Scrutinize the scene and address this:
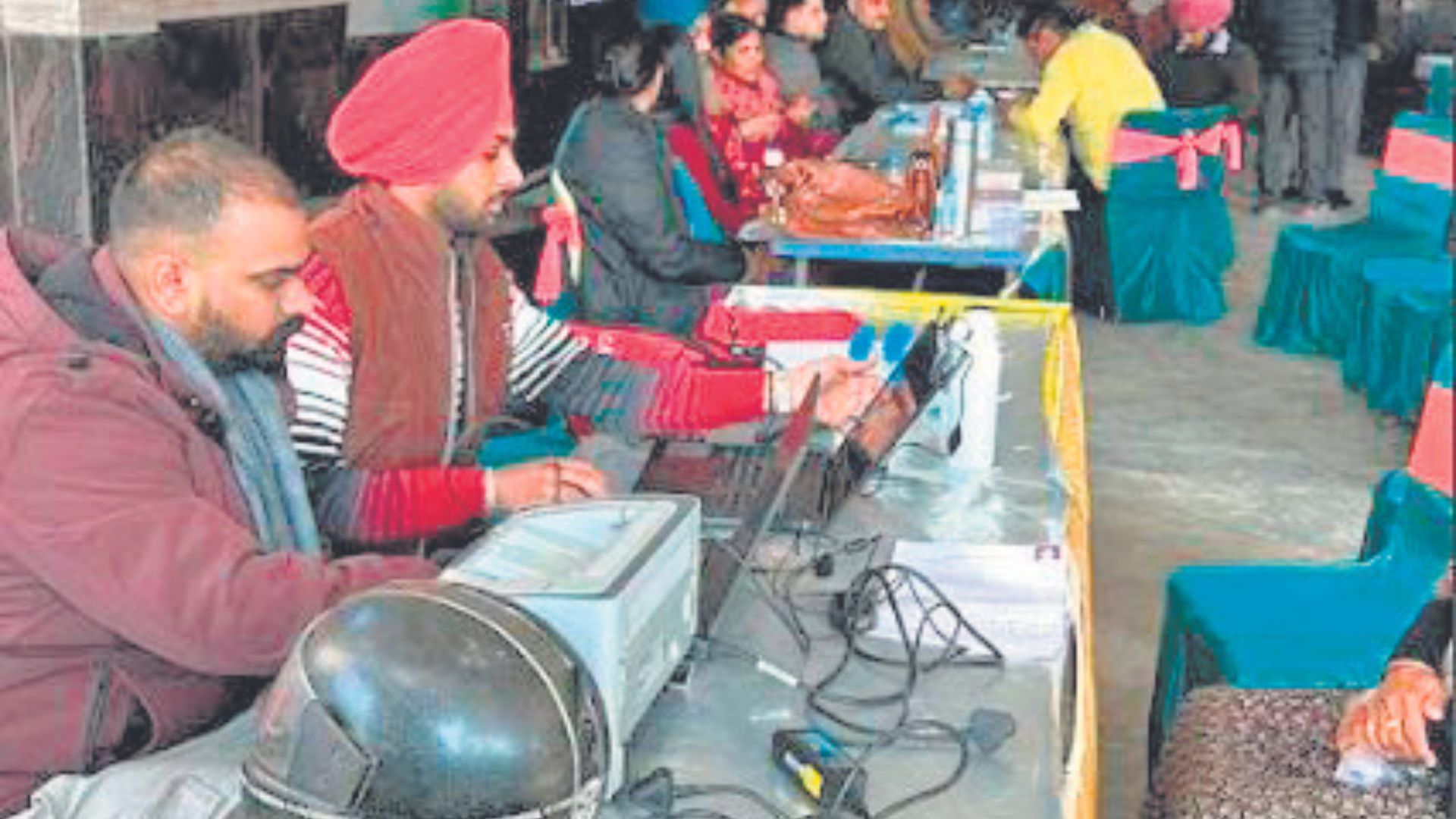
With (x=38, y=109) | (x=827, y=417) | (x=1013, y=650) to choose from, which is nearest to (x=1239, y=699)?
(x=1013, y=650)

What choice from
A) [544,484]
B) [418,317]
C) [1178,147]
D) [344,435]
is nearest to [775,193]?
[1178,147]

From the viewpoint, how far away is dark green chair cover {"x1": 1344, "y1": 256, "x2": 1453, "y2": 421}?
5.43m

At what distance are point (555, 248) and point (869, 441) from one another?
59.3 inches

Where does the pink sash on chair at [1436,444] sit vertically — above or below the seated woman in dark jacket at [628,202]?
above

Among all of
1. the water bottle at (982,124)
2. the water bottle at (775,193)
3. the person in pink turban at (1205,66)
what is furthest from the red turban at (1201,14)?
the water bottle at (775,193)

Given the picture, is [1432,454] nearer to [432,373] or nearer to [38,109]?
[432,373]

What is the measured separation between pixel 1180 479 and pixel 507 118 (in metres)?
3.04

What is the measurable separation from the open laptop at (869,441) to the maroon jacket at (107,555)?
74 centimetres

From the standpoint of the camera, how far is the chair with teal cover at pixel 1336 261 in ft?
19.8

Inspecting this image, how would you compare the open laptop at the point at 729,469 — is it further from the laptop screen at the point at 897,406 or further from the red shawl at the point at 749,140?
the red shawl at the point at 749,140

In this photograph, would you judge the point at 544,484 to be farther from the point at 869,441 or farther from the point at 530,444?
the point at 530,444

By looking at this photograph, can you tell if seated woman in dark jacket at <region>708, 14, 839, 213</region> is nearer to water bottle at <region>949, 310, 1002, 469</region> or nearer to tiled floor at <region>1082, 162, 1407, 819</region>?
tiled floor at <region>1082, 162, 1407, 819</region>

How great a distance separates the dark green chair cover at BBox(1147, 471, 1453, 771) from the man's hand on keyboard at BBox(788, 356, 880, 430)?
0.61 meters

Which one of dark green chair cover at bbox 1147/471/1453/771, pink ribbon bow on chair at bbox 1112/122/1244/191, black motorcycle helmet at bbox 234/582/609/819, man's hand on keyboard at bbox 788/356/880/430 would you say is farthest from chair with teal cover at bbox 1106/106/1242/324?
black motorcycle helmet at bbox 234/582/609/819
